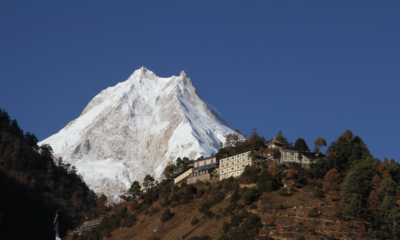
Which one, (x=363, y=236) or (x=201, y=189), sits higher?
(x=201, y=189)

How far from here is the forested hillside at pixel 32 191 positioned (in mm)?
106375

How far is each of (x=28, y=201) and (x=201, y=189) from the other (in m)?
45.6

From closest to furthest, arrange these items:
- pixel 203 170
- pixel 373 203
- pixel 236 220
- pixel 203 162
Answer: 1. pixel 236 220
2. pixel 373 203
3. pixel 203 170
4. pixel 203 162

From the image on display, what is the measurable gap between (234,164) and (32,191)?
177ft

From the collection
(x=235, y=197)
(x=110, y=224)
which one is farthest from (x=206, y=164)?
(x=110, y=224)

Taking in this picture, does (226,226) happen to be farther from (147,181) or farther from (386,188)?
(147,181)

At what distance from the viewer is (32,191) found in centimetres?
12056

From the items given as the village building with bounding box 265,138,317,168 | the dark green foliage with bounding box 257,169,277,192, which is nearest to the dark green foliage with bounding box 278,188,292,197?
the dark green foliage with bounding box 257,169,277,192

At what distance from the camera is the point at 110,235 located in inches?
3676

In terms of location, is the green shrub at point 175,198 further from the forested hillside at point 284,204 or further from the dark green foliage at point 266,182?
the dark green foliage at point 266,182

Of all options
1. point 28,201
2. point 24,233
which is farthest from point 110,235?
point 28,201

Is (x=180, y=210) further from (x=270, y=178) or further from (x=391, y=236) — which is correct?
(x=391, y=236)

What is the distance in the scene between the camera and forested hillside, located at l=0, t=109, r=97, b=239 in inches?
4188

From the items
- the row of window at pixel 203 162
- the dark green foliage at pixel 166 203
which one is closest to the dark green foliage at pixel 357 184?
the row of window at pixel 203 162
